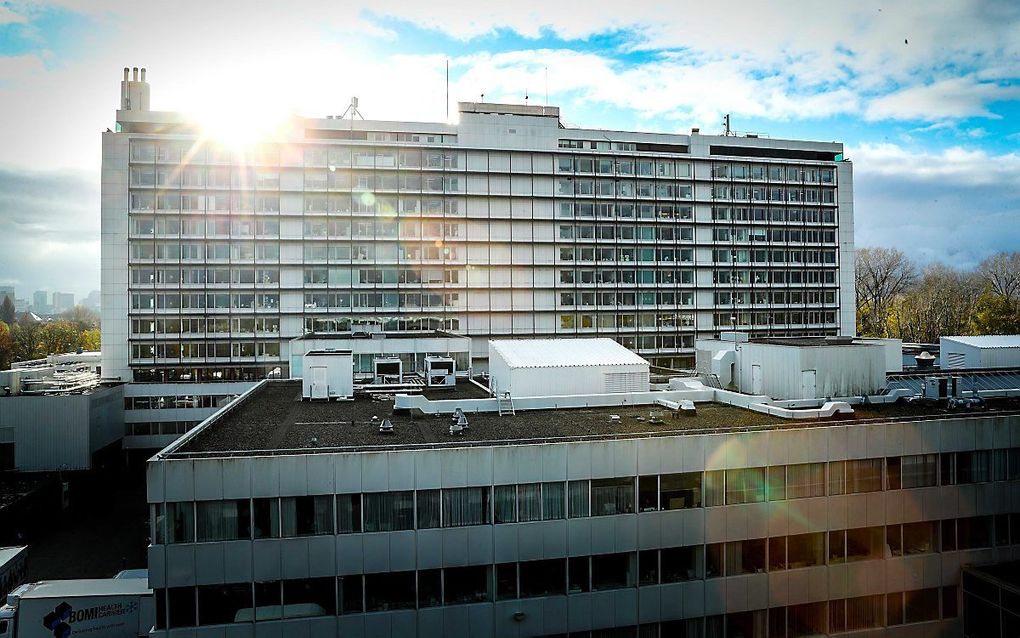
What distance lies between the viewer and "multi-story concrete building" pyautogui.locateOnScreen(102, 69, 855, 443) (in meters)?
61.6

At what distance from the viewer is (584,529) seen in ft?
67.4

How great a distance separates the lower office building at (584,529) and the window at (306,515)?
43mm

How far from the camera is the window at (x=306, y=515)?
19.0 m

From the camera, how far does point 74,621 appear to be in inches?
881

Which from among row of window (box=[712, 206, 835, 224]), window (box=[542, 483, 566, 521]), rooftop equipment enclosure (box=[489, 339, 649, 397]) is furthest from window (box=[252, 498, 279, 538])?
row of window (box=[712, 206, 835, 224])

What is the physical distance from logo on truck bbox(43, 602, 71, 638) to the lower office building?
698 cm

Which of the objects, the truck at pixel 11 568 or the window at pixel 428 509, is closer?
the window at pixel 428 509

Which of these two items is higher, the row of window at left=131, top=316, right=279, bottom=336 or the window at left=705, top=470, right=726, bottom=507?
the row of window at left=131, top=316, right=279, bottom=336

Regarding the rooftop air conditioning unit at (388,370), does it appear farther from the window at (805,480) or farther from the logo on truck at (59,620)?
the window at (805,480)

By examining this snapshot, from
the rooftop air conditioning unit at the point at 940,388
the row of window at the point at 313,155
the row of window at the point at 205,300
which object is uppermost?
the row of window at the point at 313,155

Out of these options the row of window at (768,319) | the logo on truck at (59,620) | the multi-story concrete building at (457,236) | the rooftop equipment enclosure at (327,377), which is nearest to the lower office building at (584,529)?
the logo on truck at (59,620)

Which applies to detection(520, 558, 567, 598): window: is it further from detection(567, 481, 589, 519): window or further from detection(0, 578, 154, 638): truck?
detection(0, 578, 154, 638): truck

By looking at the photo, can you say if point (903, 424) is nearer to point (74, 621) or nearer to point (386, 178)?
point (74, 621)

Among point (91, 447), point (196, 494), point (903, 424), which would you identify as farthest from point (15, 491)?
point (903, 424)
